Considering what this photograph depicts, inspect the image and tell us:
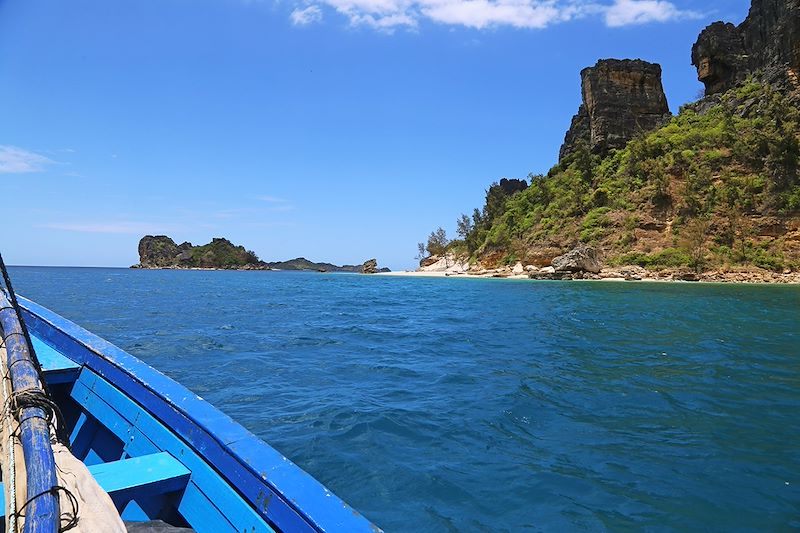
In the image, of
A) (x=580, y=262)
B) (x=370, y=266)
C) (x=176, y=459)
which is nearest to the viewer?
(x=176, y=459)

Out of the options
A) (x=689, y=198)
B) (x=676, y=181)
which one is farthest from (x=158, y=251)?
(x=689, y=198)

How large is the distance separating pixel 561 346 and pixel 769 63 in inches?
2399

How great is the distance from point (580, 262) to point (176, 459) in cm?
4603

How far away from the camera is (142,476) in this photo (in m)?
2.48

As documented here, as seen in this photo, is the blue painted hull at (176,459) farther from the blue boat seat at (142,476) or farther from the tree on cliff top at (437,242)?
the tree on cliff top at (437,242)

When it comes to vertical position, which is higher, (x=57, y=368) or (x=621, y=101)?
(x=621, y=101)

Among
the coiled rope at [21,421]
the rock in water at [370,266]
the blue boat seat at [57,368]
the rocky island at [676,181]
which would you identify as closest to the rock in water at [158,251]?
the rock in water at [370,266]

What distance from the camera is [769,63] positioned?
5200cm

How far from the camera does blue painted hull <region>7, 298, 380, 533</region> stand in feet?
6.84

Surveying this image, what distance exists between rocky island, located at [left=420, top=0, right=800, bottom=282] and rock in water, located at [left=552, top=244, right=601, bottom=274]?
0.11 metres

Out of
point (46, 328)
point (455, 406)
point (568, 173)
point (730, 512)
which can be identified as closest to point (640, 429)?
point (730, 512)

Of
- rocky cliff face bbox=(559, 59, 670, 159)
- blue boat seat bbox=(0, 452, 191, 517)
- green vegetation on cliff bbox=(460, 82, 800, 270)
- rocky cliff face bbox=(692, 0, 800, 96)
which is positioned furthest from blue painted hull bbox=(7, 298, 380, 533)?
rocky cliff face bbox=(559, 59, 670, 159)

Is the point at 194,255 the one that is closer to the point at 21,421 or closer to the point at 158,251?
the point at 158,251

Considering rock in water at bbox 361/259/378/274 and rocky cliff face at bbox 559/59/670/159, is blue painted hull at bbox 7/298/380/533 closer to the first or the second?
rocky cliff face at bbox 559/59/670/159
